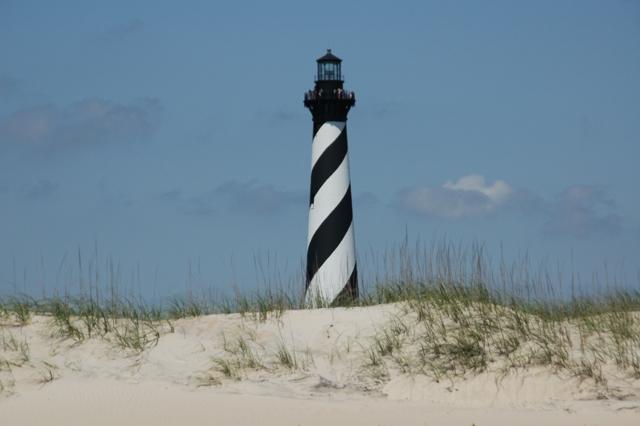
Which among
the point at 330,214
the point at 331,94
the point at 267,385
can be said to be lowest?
the point at 267,385

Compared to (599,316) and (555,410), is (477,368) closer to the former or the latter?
(555,410)

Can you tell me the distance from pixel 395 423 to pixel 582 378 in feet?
5.88

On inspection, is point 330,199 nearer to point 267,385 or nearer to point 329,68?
point 329,68

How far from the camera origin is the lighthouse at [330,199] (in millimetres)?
16078

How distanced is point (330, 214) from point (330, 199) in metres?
0.25

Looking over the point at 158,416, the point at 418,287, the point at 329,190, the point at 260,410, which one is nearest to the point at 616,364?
the point at 418,287

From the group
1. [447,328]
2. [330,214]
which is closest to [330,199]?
Answer: [330,214]

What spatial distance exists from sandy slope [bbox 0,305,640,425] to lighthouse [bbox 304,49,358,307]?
6.43 metres

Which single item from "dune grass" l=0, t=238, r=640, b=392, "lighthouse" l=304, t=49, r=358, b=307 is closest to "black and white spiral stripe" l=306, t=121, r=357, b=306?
"lighthouse" l=304, t=49, r=358, b=307

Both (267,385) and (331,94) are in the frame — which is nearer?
(267,385)

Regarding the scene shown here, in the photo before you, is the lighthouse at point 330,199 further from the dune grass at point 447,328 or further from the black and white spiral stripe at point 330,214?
the dune grass at point 447,328

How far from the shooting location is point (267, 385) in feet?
27.6

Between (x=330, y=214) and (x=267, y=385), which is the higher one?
(x=330, y=214)

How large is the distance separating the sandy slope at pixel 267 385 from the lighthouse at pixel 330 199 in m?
6.43
